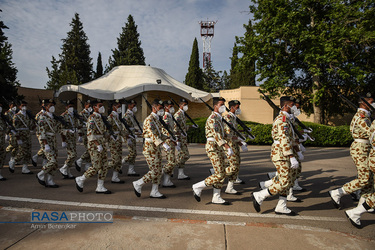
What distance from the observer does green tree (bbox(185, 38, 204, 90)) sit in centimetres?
4034

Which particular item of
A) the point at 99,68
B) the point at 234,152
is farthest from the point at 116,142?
the point at 99,68

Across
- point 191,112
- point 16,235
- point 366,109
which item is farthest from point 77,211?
point 191,112

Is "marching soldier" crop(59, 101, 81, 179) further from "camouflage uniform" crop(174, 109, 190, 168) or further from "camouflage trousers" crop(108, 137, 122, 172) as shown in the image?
"camouflage uniform" crop(174, 109, 190, 168)

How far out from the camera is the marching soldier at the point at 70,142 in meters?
6.81

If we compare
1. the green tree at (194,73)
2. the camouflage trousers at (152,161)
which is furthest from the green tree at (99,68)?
the camouflage trousers at (152,161)

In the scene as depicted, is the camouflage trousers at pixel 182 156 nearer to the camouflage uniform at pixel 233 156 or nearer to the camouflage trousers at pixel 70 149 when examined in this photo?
the camouflage uniform at pixel 233 156

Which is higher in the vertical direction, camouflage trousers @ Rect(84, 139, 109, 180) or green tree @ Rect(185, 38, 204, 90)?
green tree @ Rect(185, 38, 204, 90)

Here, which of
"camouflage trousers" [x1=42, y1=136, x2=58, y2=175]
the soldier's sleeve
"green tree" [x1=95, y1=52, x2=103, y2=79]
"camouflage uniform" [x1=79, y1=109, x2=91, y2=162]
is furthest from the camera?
"green tree" [x1=95, y1=52, x2=103, y2=79]

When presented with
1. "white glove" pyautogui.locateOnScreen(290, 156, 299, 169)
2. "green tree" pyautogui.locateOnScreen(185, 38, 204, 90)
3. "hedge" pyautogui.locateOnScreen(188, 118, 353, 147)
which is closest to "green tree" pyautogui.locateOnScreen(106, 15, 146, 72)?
"green tree" pyautogui.locateOnScreen(185, 38, 204, 90)

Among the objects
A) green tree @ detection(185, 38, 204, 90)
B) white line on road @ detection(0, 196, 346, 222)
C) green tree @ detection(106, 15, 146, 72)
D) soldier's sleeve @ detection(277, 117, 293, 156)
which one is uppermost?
green tree @ detection(106, 15, 146, 72)

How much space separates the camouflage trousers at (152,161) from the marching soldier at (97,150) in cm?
104

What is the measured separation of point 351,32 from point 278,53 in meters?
4.26

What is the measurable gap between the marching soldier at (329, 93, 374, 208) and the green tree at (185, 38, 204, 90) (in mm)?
35882

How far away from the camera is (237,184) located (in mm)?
6438
